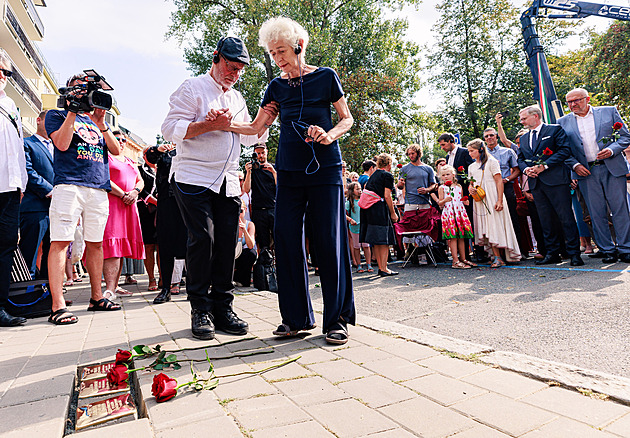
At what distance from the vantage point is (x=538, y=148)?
6.89m

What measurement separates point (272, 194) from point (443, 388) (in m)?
5.56

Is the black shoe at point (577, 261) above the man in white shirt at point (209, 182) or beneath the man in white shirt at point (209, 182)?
beneath

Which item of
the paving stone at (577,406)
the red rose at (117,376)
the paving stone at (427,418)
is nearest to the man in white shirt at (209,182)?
the red rose at (117,376)

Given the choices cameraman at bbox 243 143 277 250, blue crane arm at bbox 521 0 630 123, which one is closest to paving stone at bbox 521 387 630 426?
cameraman at bbox 243 143 277 250

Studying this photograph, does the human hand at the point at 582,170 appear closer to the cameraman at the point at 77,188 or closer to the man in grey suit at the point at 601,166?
the man in grey suit at the point at 601,166

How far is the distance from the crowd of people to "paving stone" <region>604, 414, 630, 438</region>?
162cm

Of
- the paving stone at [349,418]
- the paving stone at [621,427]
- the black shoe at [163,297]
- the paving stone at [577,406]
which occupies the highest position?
the black shoe at [163,297]

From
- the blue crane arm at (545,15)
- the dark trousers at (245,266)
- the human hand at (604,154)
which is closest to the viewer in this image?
the human hand at (604,154)

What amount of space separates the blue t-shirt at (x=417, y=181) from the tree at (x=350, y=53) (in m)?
13.9

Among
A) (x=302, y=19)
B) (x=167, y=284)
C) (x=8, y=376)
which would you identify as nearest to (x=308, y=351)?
(x=8, y=376)

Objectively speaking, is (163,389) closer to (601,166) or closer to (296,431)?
(296,431)

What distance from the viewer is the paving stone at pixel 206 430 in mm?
1688

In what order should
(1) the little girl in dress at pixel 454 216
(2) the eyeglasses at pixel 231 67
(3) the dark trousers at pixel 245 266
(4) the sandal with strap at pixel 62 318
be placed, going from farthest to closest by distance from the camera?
(1) the little girl in dress at pixel 454 216, (3) the dark trousers at pixel 245 266, (4) the sandal with strap at pixel 62 318, (2) the eyeglasses at pixel 231 67

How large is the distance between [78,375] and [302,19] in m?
23.3
